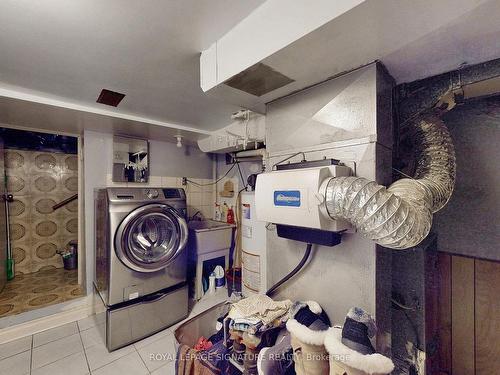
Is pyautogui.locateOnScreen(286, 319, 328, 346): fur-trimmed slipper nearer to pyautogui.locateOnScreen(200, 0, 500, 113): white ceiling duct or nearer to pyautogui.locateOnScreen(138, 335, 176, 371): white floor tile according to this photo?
pyautogui.locateOnScreen(200, 0, 500, 113): white ceiling duct

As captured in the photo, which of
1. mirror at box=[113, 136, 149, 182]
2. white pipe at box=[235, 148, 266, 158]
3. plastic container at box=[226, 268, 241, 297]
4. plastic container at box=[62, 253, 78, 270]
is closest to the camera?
white pipe at box=[235, 148, 266, 158]

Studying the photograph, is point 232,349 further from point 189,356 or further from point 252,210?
point 252,210

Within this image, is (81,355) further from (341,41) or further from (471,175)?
(471,175)

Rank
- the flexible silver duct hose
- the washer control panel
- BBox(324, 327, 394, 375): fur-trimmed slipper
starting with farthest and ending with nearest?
the washer control panel < the flexible silver duct hose < BBox(324, 327, 394, 375): fur-trimmed slipper

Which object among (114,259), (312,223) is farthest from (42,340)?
(312,223)

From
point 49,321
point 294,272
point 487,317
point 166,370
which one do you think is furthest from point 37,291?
point 487,317

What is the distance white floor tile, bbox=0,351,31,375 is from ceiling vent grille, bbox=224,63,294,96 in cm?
258

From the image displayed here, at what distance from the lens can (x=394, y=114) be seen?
1294 millimetres

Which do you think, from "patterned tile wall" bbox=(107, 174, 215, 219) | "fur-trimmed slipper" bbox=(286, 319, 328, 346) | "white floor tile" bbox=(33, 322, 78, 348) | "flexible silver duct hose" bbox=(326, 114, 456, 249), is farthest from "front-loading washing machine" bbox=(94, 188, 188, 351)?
"flexible silver duct hose" bbox=(326, 114, 456, 249)

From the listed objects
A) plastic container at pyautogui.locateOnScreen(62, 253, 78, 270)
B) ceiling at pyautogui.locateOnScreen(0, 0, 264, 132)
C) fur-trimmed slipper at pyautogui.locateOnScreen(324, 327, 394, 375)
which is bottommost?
plastic container at pyautogui.locateOnScreen(62, 253, 78, 270)

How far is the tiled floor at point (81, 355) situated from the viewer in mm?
1708

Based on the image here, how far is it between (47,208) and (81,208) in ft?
5.01

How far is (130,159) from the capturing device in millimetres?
2795

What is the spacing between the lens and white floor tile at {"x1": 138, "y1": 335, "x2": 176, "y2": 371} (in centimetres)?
179
